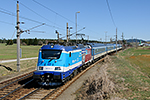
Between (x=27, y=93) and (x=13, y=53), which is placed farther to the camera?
(x=13, y=53)

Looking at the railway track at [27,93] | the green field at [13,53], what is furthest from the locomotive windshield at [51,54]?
the green field at [13,53]

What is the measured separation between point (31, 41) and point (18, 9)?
11222 centimetres

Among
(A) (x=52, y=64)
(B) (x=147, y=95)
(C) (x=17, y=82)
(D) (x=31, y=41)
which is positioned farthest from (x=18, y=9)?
(D) (x=31, y=41)

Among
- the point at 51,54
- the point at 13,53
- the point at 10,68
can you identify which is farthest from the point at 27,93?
the point at 13,53

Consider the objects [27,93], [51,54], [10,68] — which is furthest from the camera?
[10,68]

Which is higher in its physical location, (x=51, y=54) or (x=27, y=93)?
(x=51, y=54)

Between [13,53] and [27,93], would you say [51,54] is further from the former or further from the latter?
[13,53]

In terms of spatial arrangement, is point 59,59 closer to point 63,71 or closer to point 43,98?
point 63,71

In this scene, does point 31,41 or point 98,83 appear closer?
point 98,83

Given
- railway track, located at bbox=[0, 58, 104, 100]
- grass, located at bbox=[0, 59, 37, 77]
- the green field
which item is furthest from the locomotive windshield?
the green field

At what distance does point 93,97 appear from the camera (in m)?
8.84

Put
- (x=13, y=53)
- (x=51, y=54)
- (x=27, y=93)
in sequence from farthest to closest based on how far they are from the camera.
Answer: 1. (x=13, y=53)
2. (x=51, y=54)
3. (x=27, y=93)

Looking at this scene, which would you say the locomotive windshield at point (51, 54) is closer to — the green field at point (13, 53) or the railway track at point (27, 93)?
the railway track at point (27, 93)

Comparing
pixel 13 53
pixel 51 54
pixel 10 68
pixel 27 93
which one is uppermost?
pixel 51 54
